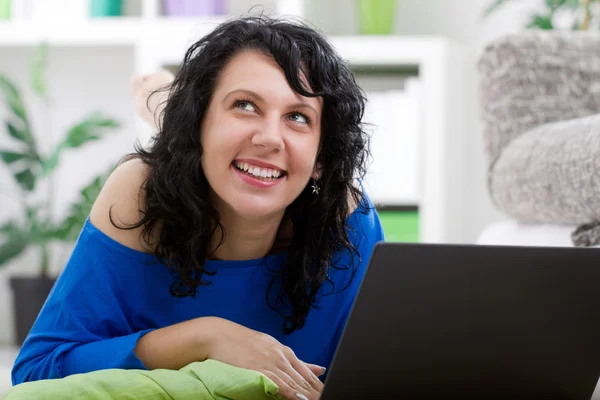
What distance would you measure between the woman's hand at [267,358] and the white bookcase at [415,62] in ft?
6.53

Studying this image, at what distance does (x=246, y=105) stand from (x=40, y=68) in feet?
7.34

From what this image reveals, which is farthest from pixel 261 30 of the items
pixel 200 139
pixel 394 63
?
pixel 394 63

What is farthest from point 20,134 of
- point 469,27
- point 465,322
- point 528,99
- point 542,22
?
point 465,322

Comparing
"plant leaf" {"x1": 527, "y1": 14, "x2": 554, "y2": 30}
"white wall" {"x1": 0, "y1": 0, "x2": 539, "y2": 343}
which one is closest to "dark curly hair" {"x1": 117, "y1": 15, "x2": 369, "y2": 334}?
"plant leaf" {"x1": 527, "y1": 14, "x2": 554, "y2": 30}

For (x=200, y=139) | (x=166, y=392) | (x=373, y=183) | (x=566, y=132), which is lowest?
(x=166, y=392)

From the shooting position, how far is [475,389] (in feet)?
3.02

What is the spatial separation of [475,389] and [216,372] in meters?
0.27

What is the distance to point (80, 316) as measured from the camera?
1.24 meters

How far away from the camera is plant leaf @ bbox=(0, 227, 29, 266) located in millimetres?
3266

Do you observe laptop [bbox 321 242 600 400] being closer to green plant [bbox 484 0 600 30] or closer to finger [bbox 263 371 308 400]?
finger [bbox 263 371 308 400]

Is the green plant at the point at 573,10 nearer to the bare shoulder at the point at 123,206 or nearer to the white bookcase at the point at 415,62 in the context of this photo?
the white bookcase at the point at 415,62

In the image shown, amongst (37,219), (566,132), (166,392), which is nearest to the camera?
(166,392)

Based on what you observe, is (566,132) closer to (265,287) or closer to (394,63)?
(265,287)

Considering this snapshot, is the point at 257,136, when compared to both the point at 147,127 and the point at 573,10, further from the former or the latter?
the point at 147,127
